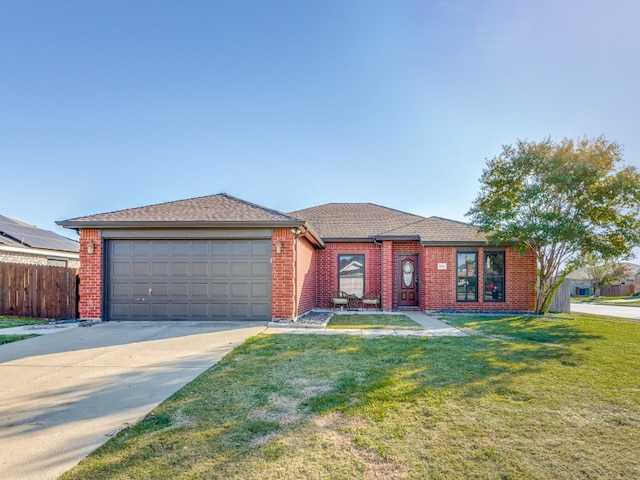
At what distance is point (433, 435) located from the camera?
306cm

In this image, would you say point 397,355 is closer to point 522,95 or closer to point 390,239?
point 390,239

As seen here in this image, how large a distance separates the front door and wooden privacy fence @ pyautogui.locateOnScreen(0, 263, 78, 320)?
446 inches

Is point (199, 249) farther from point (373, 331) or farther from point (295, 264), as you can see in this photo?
point (373, 331)

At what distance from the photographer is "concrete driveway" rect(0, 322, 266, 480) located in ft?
9.29

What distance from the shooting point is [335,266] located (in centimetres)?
1415

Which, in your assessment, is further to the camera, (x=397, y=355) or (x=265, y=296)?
(x=265, y=296)

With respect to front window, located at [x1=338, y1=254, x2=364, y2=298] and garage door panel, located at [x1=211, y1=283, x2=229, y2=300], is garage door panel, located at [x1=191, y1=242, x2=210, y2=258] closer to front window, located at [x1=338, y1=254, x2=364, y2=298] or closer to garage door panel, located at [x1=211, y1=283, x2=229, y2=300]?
garage door panel, located at [x1=211, y1=283, x2=229, y2=300]

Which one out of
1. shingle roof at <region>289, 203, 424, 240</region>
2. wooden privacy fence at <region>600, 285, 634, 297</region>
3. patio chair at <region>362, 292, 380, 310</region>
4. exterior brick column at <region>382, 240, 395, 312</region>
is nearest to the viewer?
exterior brick column at <region>382, 240, 395, 312</region>

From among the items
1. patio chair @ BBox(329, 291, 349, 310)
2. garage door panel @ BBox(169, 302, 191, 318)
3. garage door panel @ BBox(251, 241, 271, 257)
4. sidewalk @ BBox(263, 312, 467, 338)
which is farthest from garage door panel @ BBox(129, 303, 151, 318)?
patio chair @ BBox(329, 291, 349, 310)

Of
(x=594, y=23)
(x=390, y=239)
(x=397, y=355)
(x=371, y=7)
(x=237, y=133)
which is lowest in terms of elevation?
(x=397, y=355)

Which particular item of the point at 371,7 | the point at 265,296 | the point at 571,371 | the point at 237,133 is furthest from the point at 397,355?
the point at 237,133

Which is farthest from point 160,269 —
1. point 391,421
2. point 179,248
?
point 391,421

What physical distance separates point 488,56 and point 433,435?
436 inches

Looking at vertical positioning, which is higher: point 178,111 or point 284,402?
point 178,111
